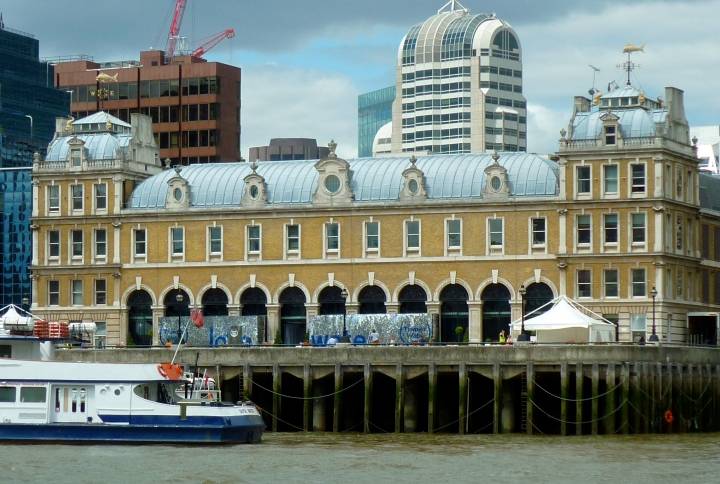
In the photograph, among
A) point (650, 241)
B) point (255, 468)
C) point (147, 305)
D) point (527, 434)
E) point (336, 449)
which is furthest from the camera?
point (147, 305)

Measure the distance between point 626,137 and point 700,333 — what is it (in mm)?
13687

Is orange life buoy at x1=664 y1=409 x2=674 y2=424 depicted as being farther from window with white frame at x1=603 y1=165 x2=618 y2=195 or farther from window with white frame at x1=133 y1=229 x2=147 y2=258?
window with white frame at x1=133 y1=229 x2=147 y2=258

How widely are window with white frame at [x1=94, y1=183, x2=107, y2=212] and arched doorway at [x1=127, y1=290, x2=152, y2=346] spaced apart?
628 cm

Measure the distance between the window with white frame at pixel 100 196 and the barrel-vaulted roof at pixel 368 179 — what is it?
181cm

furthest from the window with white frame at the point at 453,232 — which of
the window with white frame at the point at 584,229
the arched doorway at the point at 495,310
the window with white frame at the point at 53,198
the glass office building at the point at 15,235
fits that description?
the glass office building at the point at 15,235

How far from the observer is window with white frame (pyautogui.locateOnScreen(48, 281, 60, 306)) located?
447ft

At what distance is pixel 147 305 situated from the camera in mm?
134125

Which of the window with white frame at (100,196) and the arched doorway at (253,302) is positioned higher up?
the window with white frame at (100,196)

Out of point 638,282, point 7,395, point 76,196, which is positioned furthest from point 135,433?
point 76,196

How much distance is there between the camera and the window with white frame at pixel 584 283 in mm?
124562

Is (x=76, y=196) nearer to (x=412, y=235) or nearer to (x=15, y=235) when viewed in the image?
(x=412, y=235)

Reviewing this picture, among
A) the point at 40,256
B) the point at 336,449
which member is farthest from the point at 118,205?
the point at 336,449

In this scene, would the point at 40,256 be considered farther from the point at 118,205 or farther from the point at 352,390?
the point at 352,390

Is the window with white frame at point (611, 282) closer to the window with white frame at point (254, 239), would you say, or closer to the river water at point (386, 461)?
the river water at point (386, 461)
